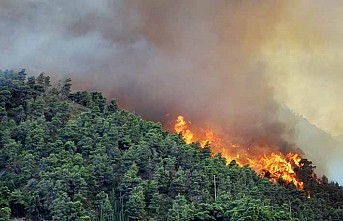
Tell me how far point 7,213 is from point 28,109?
75.2 ft

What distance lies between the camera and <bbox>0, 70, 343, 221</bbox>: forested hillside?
2266 inches

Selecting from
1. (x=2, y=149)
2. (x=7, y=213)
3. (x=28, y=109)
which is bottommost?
(x=7, y=213)

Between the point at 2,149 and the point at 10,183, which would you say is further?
the point at 2,149

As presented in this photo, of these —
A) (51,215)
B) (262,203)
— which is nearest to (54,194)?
(51,215)

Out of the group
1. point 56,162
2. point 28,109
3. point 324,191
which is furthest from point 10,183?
point 324,191

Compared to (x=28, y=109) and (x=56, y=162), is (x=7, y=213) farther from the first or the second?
(x=28, y=109)

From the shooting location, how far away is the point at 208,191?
214 feet

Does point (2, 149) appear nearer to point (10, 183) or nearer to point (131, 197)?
point (10, 183)

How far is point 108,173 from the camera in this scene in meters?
63.0

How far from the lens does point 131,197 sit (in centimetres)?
5888

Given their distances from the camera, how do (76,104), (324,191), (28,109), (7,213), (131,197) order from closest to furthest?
(7,213) → (131,197) → (28,109) → (76,104) → (324,191)

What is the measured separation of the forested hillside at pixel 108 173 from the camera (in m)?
57.6

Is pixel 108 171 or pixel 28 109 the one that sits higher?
pixel 28 109

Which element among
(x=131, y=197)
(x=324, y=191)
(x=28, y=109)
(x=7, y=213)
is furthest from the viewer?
(x=324, y=191)
